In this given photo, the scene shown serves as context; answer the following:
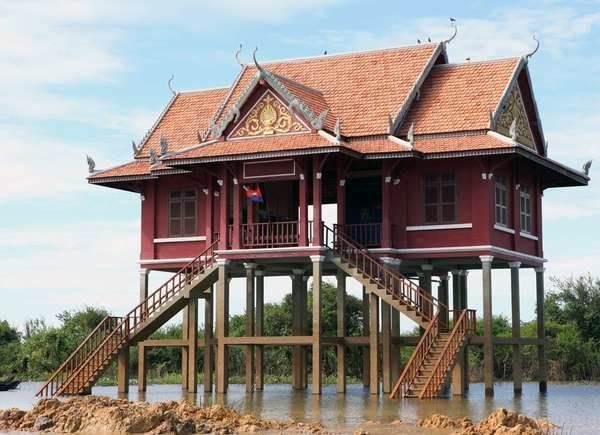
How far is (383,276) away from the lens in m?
31.9

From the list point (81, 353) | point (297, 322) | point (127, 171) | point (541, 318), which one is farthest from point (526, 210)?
point (81, 353)

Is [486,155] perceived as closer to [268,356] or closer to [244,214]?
[244,214]

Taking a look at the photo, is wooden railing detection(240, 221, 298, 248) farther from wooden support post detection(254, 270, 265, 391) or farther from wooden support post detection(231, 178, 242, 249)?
wooden support post detection(254, 270, 265, 391)

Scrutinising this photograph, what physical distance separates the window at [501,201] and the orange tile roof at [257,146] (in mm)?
4686

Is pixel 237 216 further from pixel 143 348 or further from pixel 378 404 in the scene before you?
pixel 378 404

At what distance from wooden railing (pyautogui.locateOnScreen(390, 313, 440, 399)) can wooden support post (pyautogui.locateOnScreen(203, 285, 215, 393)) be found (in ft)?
19.0

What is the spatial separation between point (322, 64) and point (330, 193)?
12.1ft

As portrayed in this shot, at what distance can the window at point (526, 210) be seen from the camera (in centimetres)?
3522

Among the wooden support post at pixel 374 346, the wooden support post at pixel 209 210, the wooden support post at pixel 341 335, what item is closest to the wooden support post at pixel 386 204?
the wooden support post at pixel 374 346

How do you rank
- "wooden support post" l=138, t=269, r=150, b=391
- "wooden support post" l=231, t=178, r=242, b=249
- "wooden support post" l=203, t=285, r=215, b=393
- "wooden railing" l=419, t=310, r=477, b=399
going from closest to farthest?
"wooden railing" l=419, t=310, r=477, b=399 < "wooden support post" l=231, t=178, r=242, b=249 < "wooden support post" l=203, t=285, r=215, b=393 < "wooden support post" l=138, t=269, r=150, b=391

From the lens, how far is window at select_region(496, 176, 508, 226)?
1307 inches

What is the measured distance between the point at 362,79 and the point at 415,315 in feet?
26.4

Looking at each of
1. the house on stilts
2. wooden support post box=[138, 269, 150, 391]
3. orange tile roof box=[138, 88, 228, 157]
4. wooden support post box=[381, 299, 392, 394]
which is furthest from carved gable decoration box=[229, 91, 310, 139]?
wooden support post box=[138, 269, 150, 391]

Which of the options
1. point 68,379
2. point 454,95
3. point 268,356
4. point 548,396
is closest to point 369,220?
point 454,95
